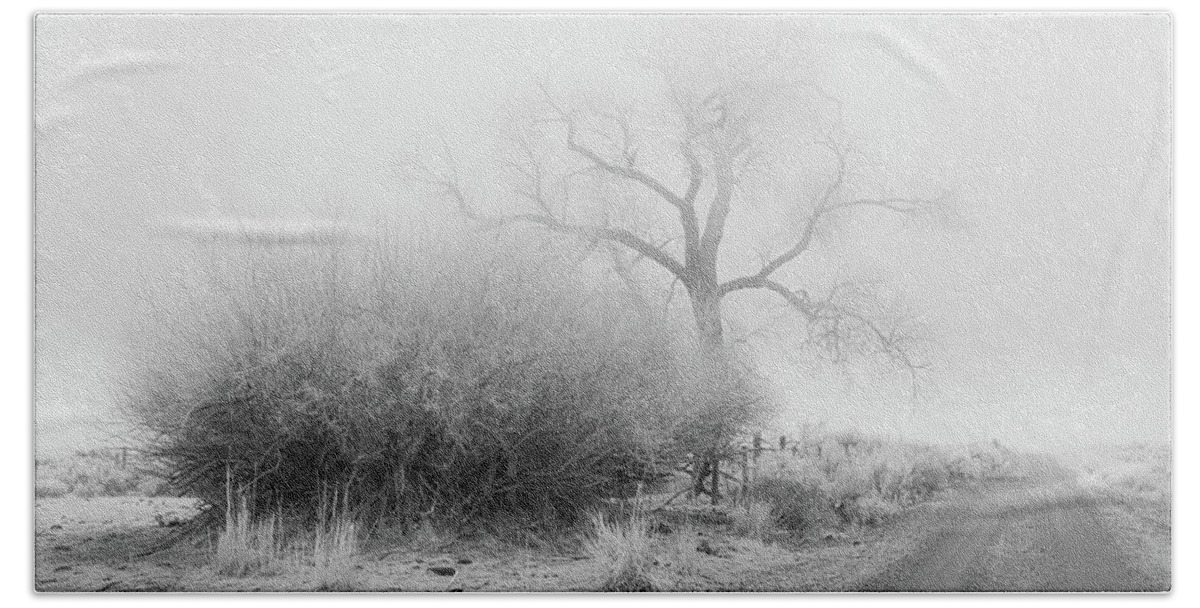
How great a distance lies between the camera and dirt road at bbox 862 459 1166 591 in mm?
5074

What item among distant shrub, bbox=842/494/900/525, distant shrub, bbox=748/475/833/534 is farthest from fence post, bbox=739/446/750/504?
distant shrub, bbox=842/494/900/525

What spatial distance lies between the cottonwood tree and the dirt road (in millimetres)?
768

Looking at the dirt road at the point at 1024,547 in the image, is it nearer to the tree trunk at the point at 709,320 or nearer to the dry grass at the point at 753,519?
the dry grass at the point at 753,519

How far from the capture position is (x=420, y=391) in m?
4.79

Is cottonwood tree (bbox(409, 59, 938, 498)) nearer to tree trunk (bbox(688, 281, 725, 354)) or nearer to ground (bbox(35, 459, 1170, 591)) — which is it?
tree trunk (bbox(688, 281, 725, 354))

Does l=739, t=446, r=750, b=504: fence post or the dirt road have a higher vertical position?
l=739, t=446, r=750, b=504: fence post

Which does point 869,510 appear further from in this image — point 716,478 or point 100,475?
point 100,475

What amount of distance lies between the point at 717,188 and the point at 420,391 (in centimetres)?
167

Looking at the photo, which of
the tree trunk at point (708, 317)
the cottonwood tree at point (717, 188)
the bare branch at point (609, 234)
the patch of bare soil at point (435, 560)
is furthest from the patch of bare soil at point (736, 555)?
the bare branch at point (609, 234)

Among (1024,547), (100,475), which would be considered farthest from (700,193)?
(100,475)

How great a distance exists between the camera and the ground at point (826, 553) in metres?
4.93

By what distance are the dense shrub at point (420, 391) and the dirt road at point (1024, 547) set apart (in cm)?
128

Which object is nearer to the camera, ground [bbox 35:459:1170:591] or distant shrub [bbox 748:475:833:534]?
ground [bbox 35:459:1170:591]

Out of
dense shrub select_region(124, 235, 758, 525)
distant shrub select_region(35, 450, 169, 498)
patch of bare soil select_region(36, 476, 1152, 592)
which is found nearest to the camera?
dense shrub select_region(124, 235, 758, 525)
